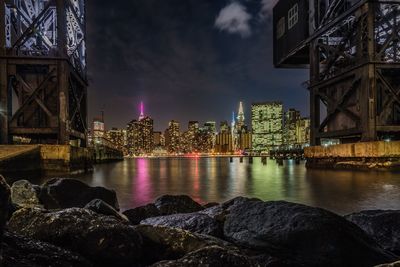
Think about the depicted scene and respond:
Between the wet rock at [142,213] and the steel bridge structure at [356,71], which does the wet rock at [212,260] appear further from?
the steel bridge structure at [356,71]

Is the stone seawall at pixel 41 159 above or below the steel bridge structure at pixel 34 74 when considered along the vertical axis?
below

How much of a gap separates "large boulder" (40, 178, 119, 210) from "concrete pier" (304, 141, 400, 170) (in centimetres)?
2521

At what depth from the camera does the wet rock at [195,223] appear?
627 cm

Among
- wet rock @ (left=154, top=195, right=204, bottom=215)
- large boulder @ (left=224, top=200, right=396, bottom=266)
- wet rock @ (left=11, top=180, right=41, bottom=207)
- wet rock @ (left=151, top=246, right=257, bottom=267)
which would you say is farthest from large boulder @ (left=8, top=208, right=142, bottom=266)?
wet rock @ (left=11, top=180, right=41, bottom=207)

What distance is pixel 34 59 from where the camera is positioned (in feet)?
108

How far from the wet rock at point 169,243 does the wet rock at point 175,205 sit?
11.4 feet

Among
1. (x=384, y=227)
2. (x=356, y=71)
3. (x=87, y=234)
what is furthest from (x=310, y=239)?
(x=356, y=71)

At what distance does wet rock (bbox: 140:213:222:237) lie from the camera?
627 centimetres

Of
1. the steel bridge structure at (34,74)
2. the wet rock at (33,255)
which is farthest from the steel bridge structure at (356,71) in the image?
the wet rock at (33,255)

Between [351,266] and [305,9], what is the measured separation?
43.3 meters

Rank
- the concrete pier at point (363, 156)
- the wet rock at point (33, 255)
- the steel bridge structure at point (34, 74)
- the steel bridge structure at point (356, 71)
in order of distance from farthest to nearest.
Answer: the steel bridge structure at point (34, 74), the steel bridge structure at point (356, 71), the concrete pier at point (363, 156), the wet rock at point (33, 255)

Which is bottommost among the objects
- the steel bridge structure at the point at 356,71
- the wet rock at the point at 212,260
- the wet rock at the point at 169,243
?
the wet rock at the point at 169,243

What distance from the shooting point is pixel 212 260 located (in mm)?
3896

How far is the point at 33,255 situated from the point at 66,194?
21.0 ft
